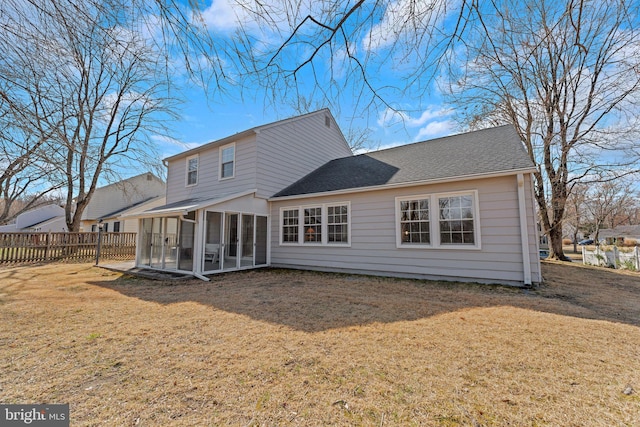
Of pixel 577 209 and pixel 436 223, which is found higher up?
pixel 577 209

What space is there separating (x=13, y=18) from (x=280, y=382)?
160 inches

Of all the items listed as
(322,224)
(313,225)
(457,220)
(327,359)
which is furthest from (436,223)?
(327,359)

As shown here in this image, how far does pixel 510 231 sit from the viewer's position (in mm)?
6328

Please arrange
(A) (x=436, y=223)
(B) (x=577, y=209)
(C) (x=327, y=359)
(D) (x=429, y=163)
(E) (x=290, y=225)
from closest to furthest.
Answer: (C) (x=327, y=359) → (A) (x=436, y=223) → (D) (x=429, y=163) → (E) (x=290, y=225) → (B) (x=577, y=209)

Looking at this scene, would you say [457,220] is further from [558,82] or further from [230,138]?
[230,138]

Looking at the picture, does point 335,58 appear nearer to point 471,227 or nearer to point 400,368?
point 400,368

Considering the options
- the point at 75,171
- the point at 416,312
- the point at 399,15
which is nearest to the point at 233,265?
the point at 75,171

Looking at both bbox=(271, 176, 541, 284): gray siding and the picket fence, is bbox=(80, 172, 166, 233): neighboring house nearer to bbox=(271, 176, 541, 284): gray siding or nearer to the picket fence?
bbox=(271, 176, 541, 284): gray siding

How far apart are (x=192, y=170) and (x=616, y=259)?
58.0ft

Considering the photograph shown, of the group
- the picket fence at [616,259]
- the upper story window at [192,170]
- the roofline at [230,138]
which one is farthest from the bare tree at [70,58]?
the picket fence at [616,259]

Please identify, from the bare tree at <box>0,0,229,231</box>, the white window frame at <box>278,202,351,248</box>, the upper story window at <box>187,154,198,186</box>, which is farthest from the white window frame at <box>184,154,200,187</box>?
the bare tree at <box>0,0,229,231</box>

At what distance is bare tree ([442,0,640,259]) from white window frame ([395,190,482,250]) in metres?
2.05

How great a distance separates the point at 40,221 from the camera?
31.8 meters

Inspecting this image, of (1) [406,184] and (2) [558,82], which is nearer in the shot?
(2) [558,82]
